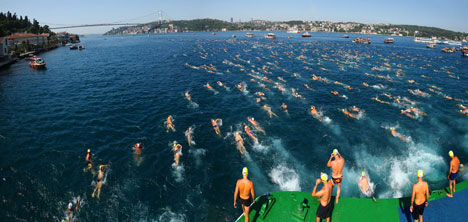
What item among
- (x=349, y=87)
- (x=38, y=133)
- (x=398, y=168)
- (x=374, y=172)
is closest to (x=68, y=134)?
(x=38, y=133)

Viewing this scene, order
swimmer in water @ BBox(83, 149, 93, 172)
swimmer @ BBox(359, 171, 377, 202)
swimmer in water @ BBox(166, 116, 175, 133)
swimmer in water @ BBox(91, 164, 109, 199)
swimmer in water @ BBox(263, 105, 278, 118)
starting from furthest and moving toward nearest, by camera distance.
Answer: swimmer in water @ BBox(263, 105, 278, 118) < swimmer in water @ BBox(166, 116, 175, 133) < swimmer in water @ BBox(83, 149, 93, 172) < swimmer in water @ BBox(91, 164, 109, 199) < swimmer @ BBox(359, 171, 377, 202)

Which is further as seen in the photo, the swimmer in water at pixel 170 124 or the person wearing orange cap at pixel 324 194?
the swimmer in water at pixel 170 124

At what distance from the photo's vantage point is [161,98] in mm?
37312

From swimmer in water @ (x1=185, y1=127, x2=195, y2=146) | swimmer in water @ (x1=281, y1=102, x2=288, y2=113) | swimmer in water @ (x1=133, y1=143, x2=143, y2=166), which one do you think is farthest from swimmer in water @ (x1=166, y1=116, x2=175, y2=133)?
swimmer in water @ (x1=281, y1=102, x2=288, y2=113)

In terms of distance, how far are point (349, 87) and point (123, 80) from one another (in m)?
47.4

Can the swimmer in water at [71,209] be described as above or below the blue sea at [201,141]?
below

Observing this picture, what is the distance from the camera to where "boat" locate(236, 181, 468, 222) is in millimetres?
12016

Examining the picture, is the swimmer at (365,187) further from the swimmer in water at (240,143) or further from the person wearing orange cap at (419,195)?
the swimmer in water at (240,143)

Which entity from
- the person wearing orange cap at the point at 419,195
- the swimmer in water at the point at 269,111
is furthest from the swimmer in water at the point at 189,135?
the person wearing orange cap at the point at 419,195

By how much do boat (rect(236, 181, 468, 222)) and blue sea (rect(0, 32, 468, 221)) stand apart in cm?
302

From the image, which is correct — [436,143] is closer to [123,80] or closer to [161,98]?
[161,98]

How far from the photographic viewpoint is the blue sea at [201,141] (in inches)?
636

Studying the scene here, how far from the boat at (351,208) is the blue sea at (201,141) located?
9.91 feet

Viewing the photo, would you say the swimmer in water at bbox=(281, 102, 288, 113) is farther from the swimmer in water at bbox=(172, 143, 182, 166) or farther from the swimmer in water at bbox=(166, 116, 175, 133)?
the swimmer in water at bbox=(172, 143, 182, 166)
